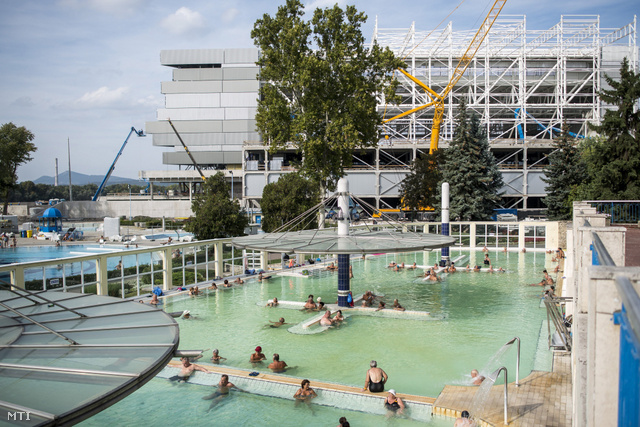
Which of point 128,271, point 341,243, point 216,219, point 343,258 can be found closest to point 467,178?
point 216,219

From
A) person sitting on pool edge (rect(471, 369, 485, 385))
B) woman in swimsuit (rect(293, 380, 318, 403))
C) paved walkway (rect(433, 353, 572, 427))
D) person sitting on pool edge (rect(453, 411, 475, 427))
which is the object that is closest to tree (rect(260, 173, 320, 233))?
person sitting on pool edge (rect(471, 369, 485, 385))

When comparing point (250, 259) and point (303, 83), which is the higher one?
point (303, 83)

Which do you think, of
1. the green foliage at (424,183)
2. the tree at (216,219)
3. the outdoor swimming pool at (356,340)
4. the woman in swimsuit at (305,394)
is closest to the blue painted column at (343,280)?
the outdoor swimming pool at (356,340)

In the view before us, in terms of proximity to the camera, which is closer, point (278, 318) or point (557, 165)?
point (278, 318)

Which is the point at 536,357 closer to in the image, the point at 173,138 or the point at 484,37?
the point at 484,37

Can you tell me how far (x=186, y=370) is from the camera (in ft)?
38.9

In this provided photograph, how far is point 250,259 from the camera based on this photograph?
101 ft

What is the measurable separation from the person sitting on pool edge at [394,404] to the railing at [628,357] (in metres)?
7.45

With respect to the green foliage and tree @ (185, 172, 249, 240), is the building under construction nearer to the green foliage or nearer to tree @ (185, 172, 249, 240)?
the green foliage

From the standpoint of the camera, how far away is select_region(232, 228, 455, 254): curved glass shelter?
16.5 meters

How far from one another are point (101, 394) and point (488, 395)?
24.4 ft

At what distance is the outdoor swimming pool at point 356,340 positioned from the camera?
1027cm

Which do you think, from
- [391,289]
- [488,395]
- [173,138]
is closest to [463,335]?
[488,395]

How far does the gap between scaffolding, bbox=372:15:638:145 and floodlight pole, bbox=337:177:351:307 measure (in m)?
45.0
